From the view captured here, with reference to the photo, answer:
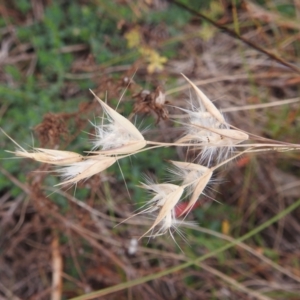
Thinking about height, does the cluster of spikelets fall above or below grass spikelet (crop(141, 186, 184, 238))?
above

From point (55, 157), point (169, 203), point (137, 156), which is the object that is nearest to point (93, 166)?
point (55, 157)

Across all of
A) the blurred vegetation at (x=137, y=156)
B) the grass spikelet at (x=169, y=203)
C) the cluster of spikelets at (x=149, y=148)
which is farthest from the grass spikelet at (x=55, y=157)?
the blurred vegetation at (x=137, y=156)

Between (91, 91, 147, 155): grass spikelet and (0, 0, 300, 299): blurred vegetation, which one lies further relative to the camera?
(0, 0, 300, 299): blurred vegetation

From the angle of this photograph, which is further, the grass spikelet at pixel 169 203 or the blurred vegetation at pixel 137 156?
the blurred vegetation at pixel 137 156

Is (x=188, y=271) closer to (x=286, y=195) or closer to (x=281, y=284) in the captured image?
(x=281, y=284)

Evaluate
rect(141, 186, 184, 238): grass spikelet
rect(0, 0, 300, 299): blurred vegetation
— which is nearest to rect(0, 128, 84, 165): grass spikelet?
rect(141, 186, 184, 238): grass spikelet

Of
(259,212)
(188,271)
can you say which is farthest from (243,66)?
(188,271)

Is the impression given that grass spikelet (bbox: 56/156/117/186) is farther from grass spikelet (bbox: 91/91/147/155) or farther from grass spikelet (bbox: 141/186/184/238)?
grass spikelet (bbox: 141/186/184/238)

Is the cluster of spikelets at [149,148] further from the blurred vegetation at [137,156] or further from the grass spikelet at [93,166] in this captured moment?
the blurred vegetation at [137,156]
